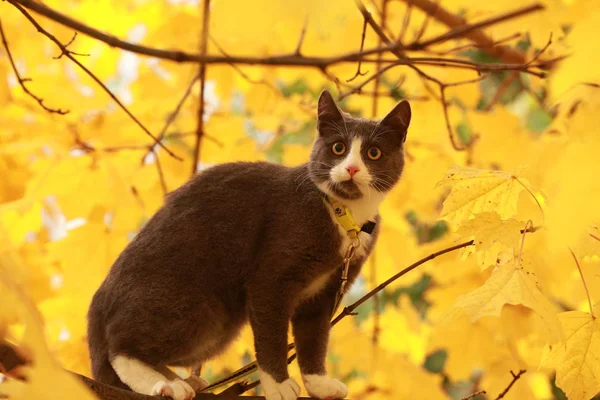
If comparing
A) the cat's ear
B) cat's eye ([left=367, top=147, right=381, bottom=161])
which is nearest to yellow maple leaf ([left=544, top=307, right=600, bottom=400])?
cat's eye ([left=367, top=147, right=381, bottom=161])

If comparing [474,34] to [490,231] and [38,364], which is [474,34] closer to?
[490,231]

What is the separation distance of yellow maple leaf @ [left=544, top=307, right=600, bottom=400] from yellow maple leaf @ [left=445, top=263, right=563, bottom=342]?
0.18 meters

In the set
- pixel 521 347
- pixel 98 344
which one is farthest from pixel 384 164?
pixel 521 347

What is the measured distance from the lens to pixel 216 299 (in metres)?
1.68

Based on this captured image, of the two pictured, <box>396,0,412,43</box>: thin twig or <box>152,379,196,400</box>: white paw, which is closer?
<box>152,379,196,400</box>: white paw

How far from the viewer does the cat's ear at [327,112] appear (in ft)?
5.89

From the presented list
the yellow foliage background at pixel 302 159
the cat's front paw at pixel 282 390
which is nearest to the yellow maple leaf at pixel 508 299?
the yellow foliage background at pixel 302 159

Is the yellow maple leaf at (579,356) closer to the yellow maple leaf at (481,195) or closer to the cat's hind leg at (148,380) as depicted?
the yellow maple leaf at (481,195)

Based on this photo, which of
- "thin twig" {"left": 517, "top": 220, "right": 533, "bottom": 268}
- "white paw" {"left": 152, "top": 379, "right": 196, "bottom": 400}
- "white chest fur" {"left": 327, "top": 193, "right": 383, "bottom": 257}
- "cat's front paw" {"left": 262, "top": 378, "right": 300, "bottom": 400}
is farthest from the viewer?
"white chest fur" {"left": 327, "top": 193, "right": 383, "bottom": 257}

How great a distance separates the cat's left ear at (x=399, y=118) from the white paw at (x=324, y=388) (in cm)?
70

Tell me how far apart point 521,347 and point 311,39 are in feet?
5.29

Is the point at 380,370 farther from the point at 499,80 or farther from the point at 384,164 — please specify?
the point at 499,80

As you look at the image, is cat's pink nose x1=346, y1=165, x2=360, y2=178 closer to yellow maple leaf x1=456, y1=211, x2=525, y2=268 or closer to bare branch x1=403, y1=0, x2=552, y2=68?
yellow maple leaf x1=456, y1=211, x2=525, y2=268

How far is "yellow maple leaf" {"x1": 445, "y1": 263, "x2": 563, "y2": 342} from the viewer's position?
3.50 ft
